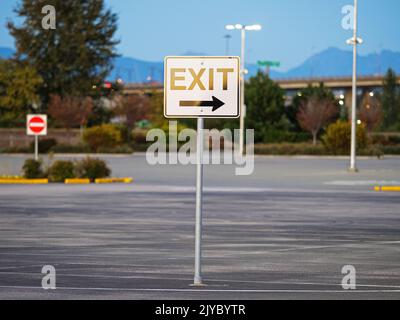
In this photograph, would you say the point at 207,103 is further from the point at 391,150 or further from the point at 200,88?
the point at 391,150

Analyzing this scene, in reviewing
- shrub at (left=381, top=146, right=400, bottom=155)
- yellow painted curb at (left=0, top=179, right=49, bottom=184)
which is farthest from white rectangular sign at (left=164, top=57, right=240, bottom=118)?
shrub at (left=381, top=146, right=400, bottom=155)

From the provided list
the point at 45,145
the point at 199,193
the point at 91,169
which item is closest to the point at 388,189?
the point at 91,169

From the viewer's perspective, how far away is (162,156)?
262 ft

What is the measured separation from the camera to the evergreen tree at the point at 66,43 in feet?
332

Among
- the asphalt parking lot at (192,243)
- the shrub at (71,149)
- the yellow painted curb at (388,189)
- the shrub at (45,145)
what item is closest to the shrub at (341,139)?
the shrub at (71,149)

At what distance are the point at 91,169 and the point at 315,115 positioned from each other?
2351 inches

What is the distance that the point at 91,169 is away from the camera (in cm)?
4188

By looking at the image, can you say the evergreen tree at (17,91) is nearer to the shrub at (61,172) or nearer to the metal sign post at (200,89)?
the shrub at (61,172)

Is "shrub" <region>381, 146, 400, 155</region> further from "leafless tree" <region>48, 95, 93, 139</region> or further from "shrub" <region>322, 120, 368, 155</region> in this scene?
"leafless tree" <region>48, 95, 93, 139</region>

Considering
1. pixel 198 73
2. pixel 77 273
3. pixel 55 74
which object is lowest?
pixel 77 273

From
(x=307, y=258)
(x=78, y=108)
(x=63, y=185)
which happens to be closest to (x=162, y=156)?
(x=78, y=108)

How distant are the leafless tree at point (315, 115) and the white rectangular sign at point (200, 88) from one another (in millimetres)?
Result: 84524

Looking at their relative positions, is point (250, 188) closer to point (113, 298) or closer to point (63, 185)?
point (63, 185)

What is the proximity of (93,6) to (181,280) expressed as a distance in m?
90.6
